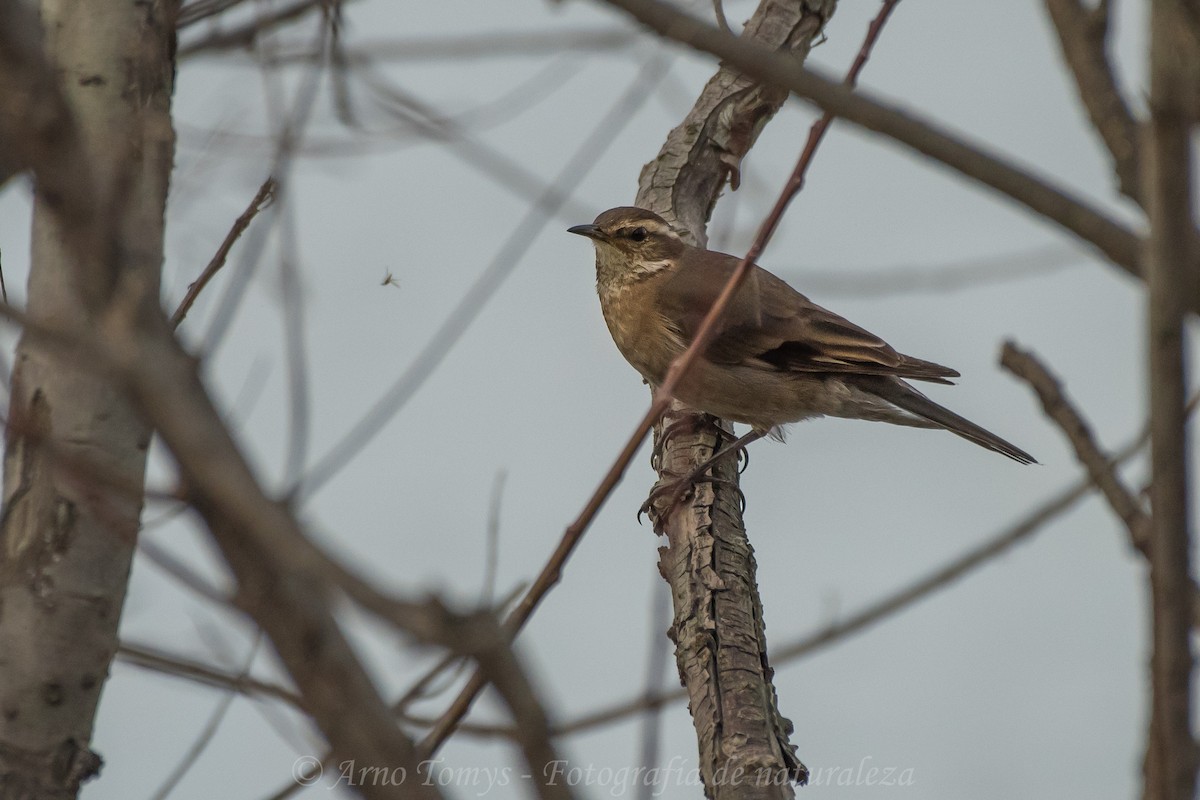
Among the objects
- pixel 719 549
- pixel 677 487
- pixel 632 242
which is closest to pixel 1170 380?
pixel 719 549

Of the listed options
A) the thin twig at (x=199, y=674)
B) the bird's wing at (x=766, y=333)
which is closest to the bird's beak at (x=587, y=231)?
the bird's wing at (x=766, y=333)

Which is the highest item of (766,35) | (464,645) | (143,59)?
(766,35)

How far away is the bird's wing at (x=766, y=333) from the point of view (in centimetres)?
731

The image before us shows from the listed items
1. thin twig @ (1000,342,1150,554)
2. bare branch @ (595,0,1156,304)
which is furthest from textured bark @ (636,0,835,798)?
thin twig @ (1000,342,1150,554)

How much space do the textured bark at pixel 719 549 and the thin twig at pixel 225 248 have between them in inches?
64.3

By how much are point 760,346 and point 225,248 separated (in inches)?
171

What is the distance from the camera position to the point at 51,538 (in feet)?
9.14

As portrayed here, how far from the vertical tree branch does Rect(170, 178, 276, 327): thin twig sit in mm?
2390

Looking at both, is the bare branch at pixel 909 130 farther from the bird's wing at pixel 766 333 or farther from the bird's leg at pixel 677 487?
the bird's wing at pixel 766 333

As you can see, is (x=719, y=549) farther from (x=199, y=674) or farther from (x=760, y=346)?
(x=199, y=674)

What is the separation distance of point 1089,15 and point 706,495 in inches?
164

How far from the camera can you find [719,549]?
18.0 feet

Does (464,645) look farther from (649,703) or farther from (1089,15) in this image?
(1089,15)

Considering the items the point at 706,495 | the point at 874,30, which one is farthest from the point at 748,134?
the point at 874,30
